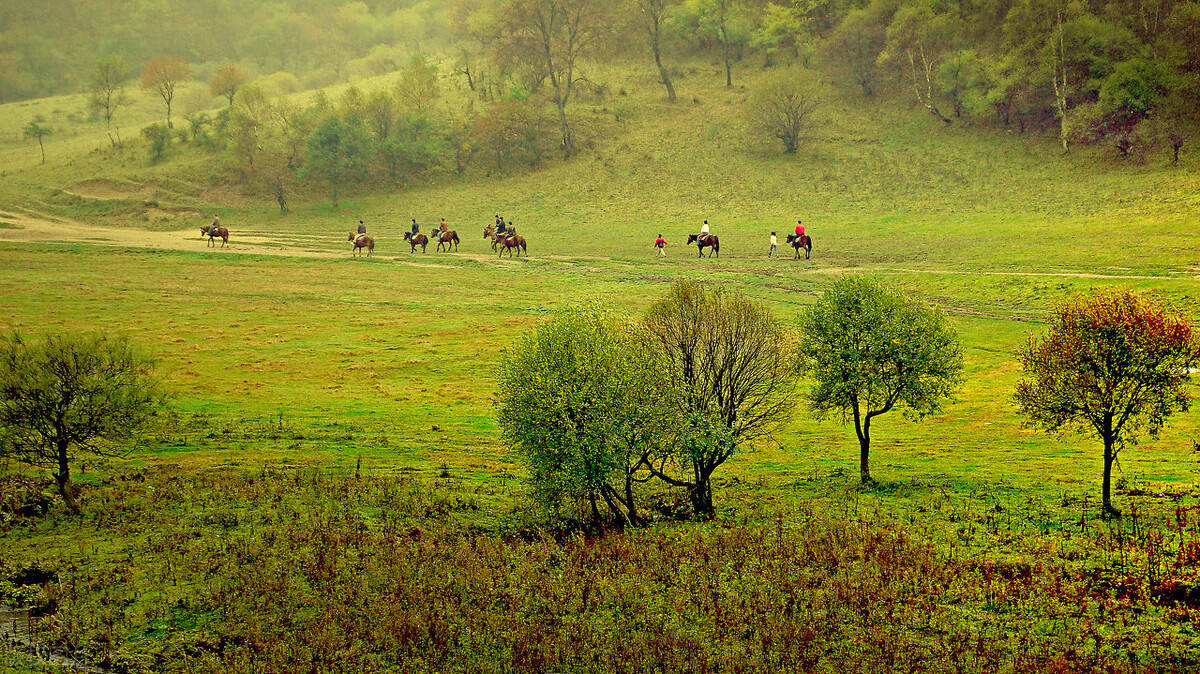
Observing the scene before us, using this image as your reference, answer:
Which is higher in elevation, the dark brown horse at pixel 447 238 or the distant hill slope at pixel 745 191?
the distant hill slope at pixel 745 191

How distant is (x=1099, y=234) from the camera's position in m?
67.8

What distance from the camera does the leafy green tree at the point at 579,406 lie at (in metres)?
25.7

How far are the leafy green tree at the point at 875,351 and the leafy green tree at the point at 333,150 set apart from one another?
285 feet

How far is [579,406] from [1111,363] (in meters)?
15.4

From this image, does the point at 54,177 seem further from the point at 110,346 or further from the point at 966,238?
the point at 966,238

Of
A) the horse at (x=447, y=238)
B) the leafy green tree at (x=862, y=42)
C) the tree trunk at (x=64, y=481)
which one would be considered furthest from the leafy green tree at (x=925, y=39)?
the tree trunk at (x=64, y=481)

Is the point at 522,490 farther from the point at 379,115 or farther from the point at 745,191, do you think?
the point at 379,115

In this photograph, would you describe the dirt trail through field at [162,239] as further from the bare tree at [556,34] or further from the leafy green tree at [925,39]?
the leafy green tree at [925,39]

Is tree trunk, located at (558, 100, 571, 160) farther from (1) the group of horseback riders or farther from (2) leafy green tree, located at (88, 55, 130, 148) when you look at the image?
(2) leafy green tree, located at (88, 55, 130, 148)

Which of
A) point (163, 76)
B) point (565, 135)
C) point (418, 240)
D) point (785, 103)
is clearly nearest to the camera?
point (418, 240)

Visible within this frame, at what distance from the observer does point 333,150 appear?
105m

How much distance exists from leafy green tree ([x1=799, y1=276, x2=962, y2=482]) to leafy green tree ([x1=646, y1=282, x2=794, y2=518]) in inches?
84.0

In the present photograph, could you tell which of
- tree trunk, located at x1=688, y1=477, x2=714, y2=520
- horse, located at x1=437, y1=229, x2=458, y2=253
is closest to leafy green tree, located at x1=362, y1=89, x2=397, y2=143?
horse, located at x1=437, y1=229, x2=458, y2=253

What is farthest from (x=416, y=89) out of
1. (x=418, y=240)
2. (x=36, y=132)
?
(x=36, y=132)
